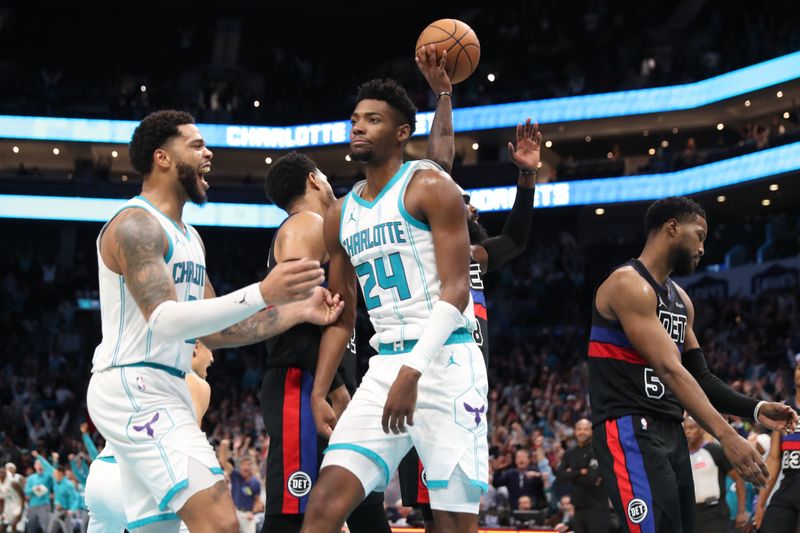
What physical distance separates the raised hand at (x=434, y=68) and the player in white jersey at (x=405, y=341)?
112cm

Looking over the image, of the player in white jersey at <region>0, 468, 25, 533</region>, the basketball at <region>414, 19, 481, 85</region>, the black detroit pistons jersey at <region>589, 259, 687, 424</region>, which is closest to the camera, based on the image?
the black detroit pistons jersey at <region>589, 259, 687, 424</region>

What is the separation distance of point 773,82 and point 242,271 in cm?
1756

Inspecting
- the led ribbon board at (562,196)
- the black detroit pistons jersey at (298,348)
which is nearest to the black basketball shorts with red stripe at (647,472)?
the black detroit pistons jersey at (298,348)

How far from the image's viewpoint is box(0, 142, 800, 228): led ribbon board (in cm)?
2925

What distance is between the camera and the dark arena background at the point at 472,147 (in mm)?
27500

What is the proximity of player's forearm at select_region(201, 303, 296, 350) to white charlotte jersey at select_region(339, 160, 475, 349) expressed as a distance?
38cm

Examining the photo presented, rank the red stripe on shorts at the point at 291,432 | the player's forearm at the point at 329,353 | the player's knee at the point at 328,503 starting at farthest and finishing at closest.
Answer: the red stripe on shorts at the point at 291,432 < the player's forearm at the point at 329,353 < the player's knee at the point at 328,503

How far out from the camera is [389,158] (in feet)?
16.6

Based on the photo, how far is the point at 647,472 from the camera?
571 centimetres

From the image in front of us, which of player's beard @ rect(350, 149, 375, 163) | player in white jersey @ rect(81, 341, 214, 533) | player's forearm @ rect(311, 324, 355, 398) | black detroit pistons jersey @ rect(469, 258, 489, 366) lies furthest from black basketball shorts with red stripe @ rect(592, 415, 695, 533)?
player in white jersey @ rect(81, 341, 214, 533)

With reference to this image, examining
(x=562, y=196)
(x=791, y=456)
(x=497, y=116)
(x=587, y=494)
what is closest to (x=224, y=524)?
(x=791, y=456)

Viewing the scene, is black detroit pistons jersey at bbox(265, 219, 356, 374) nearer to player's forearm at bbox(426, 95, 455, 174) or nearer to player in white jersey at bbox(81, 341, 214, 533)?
player in white jersey at bbox(81, 341, 214, 533)

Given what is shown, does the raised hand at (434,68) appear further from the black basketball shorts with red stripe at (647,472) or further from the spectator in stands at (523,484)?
the spectator in stands at (523,484)

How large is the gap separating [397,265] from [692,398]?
1890mm
